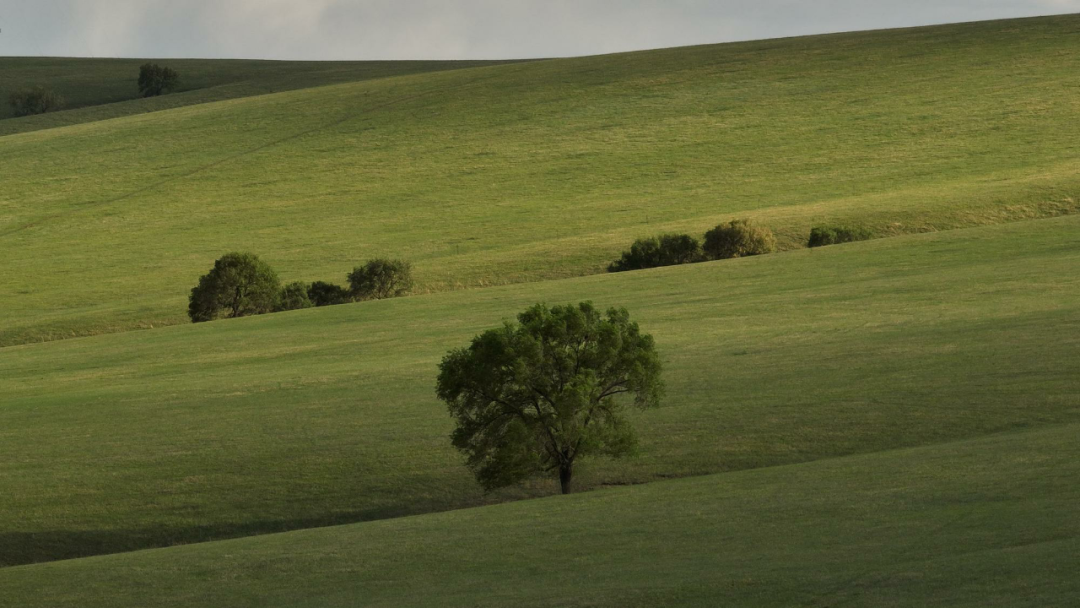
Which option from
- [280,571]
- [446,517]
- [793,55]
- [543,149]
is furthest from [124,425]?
[793,55]

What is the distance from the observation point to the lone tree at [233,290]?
35.8m

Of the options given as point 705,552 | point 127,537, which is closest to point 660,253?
point 127,537

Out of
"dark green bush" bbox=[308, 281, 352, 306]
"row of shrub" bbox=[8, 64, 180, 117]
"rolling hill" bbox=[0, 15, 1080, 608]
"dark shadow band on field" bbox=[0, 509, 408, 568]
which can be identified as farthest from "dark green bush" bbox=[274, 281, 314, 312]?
"row of shrub" bbox=[8, 64, 180, 117]

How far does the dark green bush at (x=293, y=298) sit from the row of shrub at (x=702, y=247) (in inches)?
363

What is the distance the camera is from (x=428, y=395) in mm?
22234

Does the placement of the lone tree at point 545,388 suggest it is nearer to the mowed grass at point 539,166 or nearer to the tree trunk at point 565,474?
the tree trunk at point 565,474

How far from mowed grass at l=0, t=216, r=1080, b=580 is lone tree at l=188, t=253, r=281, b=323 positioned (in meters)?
2.68

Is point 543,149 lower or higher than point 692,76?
lower

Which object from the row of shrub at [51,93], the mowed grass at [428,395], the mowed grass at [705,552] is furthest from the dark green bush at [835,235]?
the row of shrub at [51,93]

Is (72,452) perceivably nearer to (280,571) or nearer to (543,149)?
(280,571)

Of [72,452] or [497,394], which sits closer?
[497,394]

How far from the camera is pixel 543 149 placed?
2219 inches

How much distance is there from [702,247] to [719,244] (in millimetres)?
816

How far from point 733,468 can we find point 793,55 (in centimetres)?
5607
